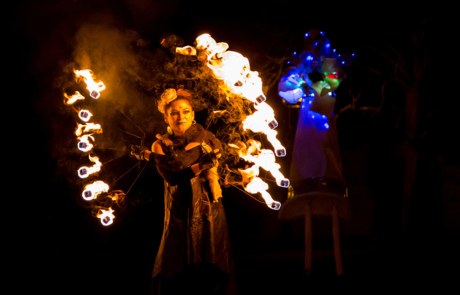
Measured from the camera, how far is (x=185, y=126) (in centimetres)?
509

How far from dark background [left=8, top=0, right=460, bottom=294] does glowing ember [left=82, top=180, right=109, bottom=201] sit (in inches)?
32.1

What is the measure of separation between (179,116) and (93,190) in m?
1.25

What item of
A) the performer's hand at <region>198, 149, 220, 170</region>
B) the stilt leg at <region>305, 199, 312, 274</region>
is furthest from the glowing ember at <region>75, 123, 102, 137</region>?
the stilt leg at <region>305, 199, 312, 274</region>

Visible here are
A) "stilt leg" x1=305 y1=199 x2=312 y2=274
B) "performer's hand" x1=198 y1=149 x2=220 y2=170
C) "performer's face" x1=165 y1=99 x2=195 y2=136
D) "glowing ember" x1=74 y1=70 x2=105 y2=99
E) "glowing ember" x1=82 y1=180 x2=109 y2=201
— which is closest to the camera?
"glowing ember" x1=82 y1=180 x2=109 y2=201

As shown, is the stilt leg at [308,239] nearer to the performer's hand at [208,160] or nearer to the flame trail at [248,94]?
the flame trail at [248,94]

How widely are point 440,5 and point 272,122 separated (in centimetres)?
478

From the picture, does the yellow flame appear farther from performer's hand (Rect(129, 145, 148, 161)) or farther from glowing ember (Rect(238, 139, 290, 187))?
performer's hand (Rect(129, 145, 148, 161))

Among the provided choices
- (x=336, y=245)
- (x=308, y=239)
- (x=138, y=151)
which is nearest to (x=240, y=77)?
(x=138, y=151)

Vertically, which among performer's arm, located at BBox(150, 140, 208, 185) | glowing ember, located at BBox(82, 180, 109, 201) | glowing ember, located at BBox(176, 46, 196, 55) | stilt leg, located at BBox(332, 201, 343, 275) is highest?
glowing ember, located at BBox(176, 46, 196, 55)

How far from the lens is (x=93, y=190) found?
4.79 m

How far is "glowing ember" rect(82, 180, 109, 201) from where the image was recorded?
4707mm

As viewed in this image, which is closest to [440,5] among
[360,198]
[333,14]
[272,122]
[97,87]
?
[333,14]

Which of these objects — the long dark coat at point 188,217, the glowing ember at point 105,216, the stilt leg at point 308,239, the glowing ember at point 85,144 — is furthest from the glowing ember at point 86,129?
the stilt leg at point 308,239

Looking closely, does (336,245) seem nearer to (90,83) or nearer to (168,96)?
(168,96)
